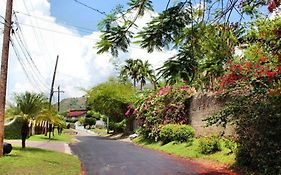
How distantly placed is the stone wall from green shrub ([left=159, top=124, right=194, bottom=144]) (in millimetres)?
613

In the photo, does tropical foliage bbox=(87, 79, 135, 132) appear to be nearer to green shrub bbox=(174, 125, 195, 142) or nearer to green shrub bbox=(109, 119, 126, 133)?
green shrub bbox=(109, 119, 126, 133)

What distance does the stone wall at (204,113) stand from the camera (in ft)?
72.7

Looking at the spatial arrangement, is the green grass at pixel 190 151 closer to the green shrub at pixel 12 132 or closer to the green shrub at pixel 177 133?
the green shrub at pixel 177 133

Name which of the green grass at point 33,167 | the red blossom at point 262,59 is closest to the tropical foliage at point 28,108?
the green grass at point 33,167

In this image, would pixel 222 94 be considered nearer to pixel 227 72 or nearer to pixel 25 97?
pixel 227 72

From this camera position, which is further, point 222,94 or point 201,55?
point 222,94

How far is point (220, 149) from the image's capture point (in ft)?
62.3

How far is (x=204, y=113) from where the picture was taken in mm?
24891

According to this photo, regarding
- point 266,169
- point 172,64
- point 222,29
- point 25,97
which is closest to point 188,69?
point 172,64

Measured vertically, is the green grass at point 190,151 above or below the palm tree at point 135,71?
below

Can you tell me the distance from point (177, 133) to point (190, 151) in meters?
4.18

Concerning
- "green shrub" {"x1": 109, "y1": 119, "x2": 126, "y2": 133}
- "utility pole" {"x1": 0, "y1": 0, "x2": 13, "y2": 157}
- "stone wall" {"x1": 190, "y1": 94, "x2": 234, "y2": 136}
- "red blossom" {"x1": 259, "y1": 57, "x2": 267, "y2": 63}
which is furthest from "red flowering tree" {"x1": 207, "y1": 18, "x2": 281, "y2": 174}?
"green shrub" {"x1": 109, "y1": 119, "x2": 126, "y2": 133}

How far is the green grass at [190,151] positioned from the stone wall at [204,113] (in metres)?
1.09

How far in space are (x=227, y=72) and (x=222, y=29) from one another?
1098 centimetres
